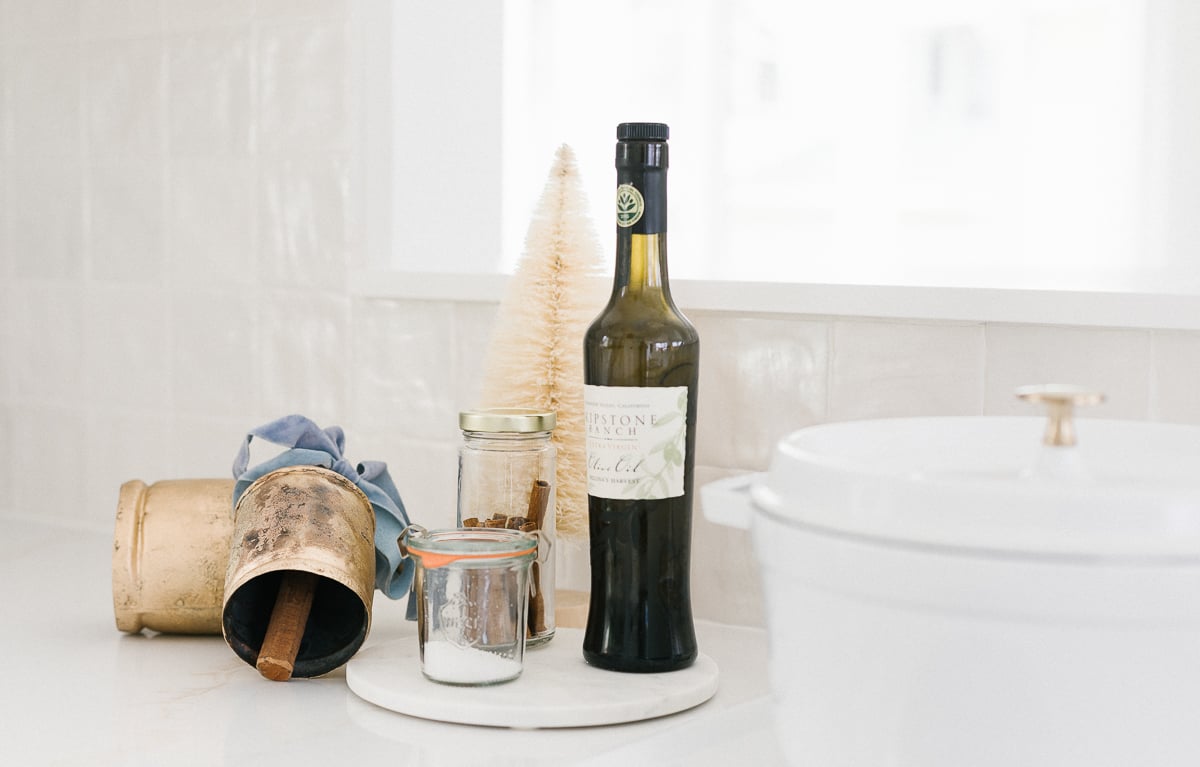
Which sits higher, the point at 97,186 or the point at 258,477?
the point at 97,186

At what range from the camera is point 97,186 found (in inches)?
56.5

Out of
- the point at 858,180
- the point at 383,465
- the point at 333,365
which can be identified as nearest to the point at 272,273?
the point at 333,365

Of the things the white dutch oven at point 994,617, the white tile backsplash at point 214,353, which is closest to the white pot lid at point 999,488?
the white dutch oven at point 994,617

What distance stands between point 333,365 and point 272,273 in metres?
0.12

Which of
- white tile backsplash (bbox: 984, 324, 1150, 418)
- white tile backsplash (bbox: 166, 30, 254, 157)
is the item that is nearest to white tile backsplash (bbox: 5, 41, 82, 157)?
white tile backsplash (bbox: 166, 30, 254, 157)

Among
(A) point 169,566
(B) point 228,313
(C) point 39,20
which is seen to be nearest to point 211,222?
(B) point 228,313

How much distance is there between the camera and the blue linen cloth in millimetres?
910

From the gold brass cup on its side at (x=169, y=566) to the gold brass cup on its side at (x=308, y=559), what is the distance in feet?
0.18

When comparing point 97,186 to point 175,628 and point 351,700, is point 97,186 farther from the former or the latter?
point 351,700

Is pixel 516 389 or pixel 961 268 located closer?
pixel 516 389

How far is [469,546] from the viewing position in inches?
30.8

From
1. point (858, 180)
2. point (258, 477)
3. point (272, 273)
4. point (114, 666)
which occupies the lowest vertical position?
point (114, 666)

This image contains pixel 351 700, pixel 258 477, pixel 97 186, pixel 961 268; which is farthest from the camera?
pixel 961 268

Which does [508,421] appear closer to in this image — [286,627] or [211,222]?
[286,627]
